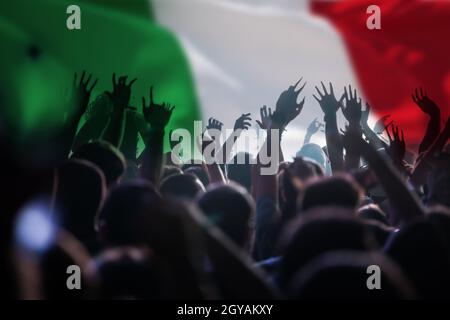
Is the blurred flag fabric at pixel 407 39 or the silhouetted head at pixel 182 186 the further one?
the blurred flag fabric at pixel 407 39

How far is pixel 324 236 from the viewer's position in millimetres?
2270

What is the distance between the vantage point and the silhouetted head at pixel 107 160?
367 cm

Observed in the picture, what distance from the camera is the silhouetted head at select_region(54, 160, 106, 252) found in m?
3.14

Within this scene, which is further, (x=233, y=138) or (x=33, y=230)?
(x=233, y=138)

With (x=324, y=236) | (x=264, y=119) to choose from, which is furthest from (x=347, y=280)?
(x=264, y=119)

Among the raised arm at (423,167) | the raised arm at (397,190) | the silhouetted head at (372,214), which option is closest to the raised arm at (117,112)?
the silhouetted head at (372,214)

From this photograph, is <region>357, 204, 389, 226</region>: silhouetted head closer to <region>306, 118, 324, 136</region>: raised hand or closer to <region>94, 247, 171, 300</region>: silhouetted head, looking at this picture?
<region>94, 247, 171, 300</region>: silhouetted head

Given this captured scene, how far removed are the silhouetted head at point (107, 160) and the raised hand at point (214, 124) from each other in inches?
66.5

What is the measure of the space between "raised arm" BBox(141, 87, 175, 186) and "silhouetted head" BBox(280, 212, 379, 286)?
1.61 metres

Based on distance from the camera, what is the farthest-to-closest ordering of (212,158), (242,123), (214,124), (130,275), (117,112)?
(214,124) < (242,123) < (212,158) < (117,112) < (130,275)

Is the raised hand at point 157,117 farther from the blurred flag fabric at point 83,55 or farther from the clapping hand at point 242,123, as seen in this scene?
the clapping hand at point 242,123

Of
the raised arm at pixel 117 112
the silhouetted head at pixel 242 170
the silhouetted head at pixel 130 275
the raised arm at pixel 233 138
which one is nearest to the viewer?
the silhouetted head at pixel 130 275

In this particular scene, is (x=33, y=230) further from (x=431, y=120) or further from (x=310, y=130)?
(x=310, y=130)

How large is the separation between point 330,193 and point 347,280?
3.12ft
